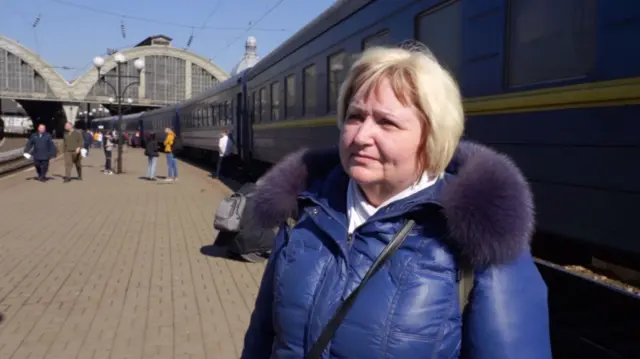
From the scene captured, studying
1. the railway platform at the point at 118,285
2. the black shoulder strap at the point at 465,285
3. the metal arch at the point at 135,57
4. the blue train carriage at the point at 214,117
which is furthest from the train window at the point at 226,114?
the metal arch at the point at 135,57

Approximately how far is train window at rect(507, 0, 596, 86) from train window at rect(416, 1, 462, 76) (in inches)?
29.7

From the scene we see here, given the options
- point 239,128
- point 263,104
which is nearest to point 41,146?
point 239,128

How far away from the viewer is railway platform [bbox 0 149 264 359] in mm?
4734

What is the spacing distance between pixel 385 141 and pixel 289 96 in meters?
10.3

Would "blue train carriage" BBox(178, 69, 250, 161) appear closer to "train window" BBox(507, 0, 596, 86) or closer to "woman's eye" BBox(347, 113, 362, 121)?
"train window" BBox(507, 0, 596, 86)

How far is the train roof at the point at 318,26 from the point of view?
8180 millimetres

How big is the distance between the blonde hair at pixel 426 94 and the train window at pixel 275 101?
11187mm

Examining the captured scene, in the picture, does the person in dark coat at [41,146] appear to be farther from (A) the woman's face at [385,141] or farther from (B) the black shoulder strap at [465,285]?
(B) the black shoulder strap at [465,285]

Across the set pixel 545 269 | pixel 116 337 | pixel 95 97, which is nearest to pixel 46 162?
pixel 116 337

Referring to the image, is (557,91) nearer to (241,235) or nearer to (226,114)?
(241,235)

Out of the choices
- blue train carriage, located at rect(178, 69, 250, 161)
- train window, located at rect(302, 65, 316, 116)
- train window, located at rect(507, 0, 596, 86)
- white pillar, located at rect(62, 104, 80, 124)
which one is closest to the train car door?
blue train carriage, located at rect(178, 69, 250, 161)

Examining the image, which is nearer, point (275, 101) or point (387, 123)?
point (387, 123)

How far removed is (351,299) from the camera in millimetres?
1565

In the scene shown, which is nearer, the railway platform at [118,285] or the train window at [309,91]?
the railway platform at [118,285]
